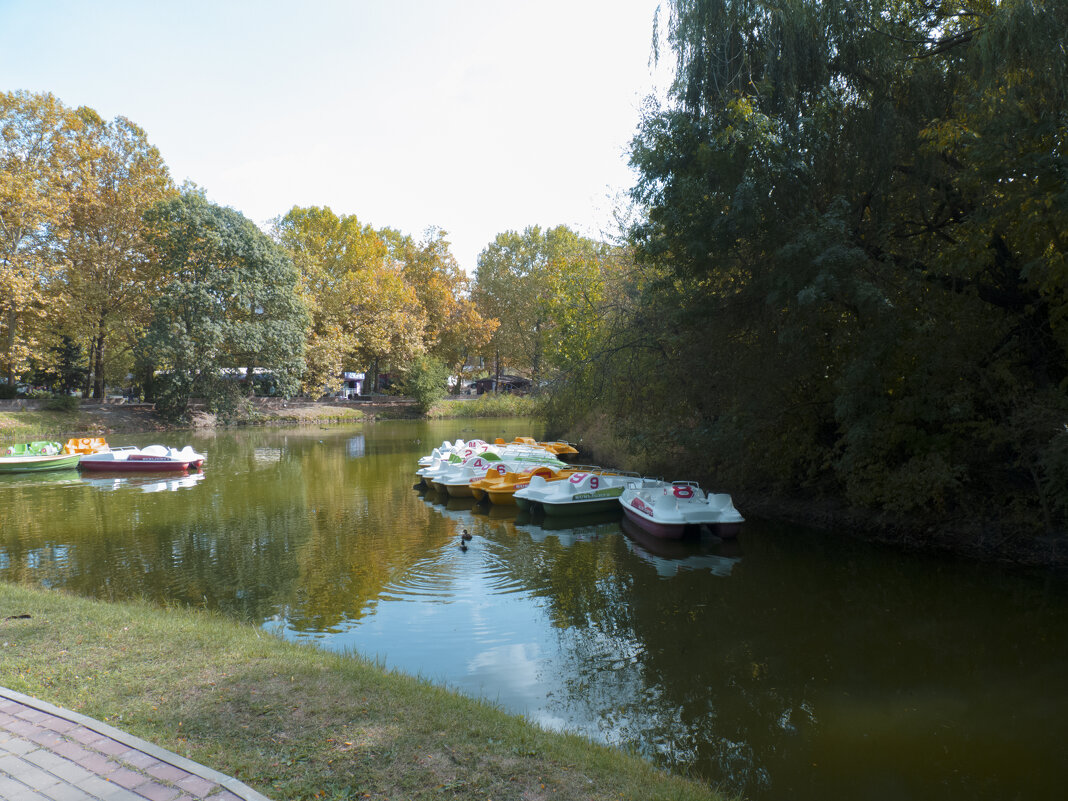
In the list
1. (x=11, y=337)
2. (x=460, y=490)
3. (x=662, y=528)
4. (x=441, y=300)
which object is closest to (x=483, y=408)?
(x=441, y=300)

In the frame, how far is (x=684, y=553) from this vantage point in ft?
44.3

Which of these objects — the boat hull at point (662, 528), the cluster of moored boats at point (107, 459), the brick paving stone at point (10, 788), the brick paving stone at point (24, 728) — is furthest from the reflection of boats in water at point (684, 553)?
the cluster of moored boats at point (107, 459)

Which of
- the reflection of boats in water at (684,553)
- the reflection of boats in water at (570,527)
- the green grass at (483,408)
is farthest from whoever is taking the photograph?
the green grass at (483,408)

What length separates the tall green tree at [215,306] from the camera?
38906 mm

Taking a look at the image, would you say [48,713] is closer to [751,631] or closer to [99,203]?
[751,631]

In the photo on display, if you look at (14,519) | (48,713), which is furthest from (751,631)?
(14,519)

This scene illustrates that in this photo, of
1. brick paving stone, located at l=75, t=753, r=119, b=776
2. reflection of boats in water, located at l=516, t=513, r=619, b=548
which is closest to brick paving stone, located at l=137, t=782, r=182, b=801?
brick paving stone, located at l=75, t=753, r=119, b=776

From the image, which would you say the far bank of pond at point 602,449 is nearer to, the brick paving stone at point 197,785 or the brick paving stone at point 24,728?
the brick paving stone at point 197,785

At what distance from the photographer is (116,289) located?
4078 cm

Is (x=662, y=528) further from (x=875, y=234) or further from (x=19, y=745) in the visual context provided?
(x=19, y=745)

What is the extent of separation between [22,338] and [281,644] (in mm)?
38674

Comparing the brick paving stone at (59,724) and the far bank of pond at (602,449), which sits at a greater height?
the brick paving stone at (59,724)

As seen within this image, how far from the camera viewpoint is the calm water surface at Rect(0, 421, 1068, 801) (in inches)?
241

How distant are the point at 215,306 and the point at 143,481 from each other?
2007cm
